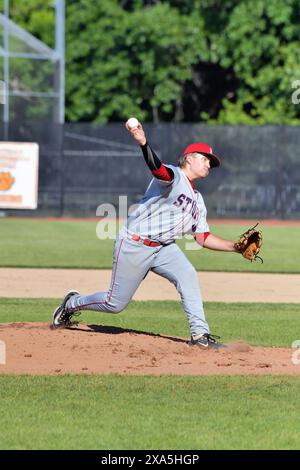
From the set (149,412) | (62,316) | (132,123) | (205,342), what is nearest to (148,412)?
(149,412)

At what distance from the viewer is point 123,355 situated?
8.53 meters

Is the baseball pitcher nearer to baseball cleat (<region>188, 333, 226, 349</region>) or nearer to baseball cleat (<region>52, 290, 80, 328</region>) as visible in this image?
baseball cleat (<region>188, 333, 226, 349</region>)

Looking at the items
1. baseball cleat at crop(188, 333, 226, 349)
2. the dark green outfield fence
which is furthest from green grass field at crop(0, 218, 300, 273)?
baseball cleat at crop(188, 333, 226, 349)

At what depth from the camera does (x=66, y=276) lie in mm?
15078

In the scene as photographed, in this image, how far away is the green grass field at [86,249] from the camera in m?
17.0

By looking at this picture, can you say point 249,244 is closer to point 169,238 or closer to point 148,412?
point 169,238

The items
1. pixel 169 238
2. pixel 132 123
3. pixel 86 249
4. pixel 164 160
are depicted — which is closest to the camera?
pixel 132 123

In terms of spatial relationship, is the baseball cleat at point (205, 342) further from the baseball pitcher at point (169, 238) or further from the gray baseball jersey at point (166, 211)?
the gray baseball jersey at point (166, 211)

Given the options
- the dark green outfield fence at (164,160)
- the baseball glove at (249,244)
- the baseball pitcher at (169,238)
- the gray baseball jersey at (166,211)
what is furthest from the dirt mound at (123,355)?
the dark green outfield fence at (164,160)

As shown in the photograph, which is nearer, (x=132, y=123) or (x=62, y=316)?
(x=132, y=123)

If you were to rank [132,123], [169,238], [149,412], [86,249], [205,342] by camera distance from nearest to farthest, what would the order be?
[149,412]
[132,123]
[169,238]
[205,342]
[86,249]

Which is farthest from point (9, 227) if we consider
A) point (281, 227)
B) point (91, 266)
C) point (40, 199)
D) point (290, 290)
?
point (290, 290)

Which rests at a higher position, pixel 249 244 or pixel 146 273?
pixel 249 244

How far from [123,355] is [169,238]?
99 cm
